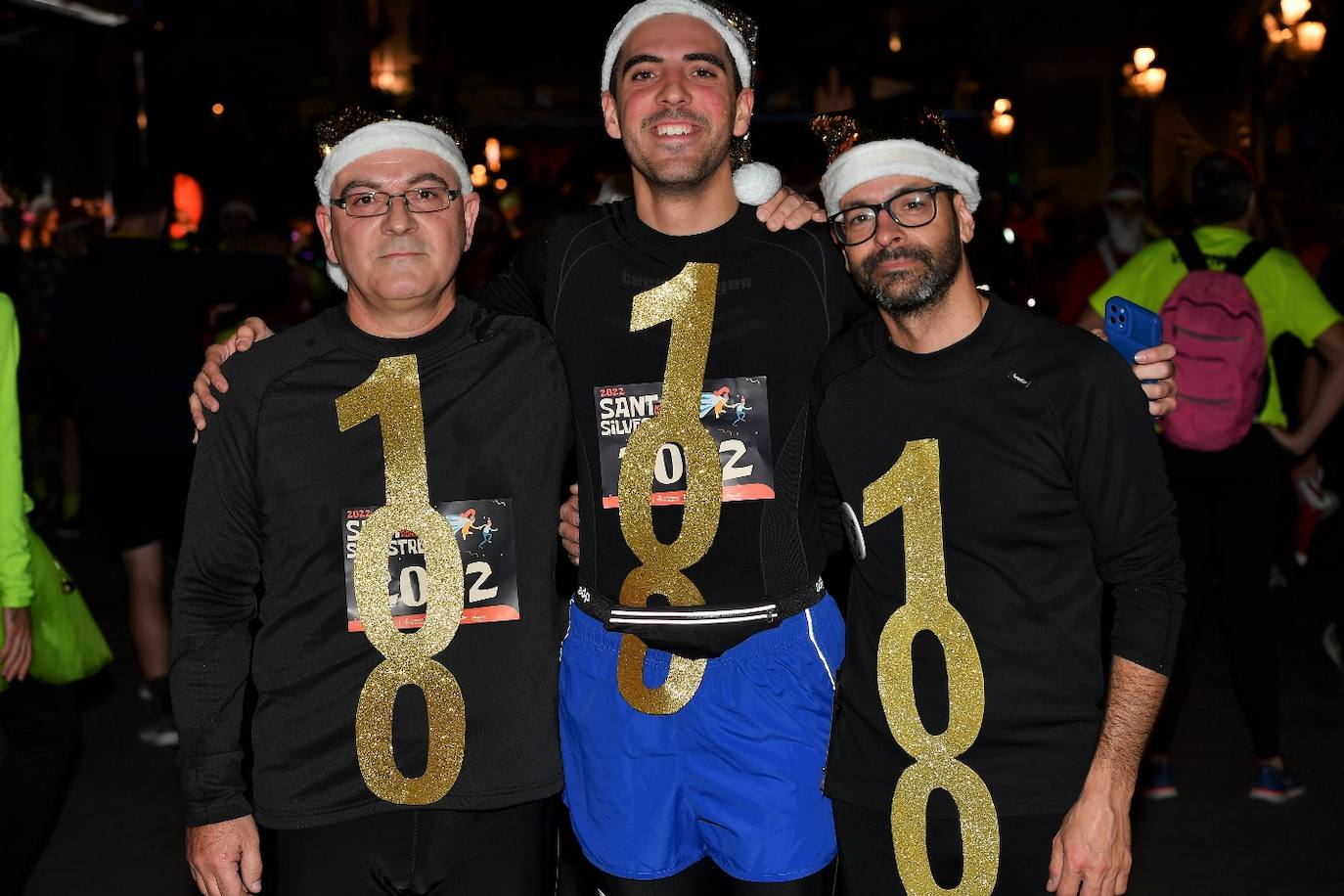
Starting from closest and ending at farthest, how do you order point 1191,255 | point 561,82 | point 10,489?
1. point 10,489
2. point 1191,255
3. point 561,82

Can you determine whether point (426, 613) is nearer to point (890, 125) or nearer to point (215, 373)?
point (215, 373)

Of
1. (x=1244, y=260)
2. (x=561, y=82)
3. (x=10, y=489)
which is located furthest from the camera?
(x=561, y=82)

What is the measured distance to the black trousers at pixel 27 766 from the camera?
12.3ft

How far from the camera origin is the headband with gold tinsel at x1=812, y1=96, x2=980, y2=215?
2885mm

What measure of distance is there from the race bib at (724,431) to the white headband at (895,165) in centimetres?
43

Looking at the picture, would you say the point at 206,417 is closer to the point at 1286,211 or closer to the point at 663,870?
the point at 663,870

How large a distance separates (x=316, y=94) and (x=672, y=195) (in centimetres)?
2808

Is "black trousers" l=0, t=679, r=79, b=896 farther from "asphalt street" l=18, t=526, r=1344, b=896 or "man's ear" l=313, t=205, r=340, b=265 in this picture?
"man's ear" l=313, t=205, r=340, b=265

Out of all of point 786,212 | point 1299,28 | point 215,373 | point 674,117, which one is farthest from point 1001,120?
Result: point 215,373

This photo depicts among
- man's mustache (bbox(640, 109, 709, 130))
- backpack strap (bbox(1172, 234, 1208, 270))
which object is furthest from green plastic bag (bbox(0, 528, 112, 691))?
backpack strap (bbox(1172, 234, 1208, 270))

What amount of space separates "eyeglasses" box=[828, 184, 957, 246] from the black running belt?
783 millimetres

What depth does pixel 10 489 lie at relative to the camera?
3676mm

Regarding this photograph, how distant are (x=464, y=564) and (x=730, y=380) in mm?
701

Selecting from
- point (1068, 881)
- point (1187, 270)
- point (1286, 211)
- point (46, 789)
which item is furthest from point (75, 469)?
point (1286, 211)
